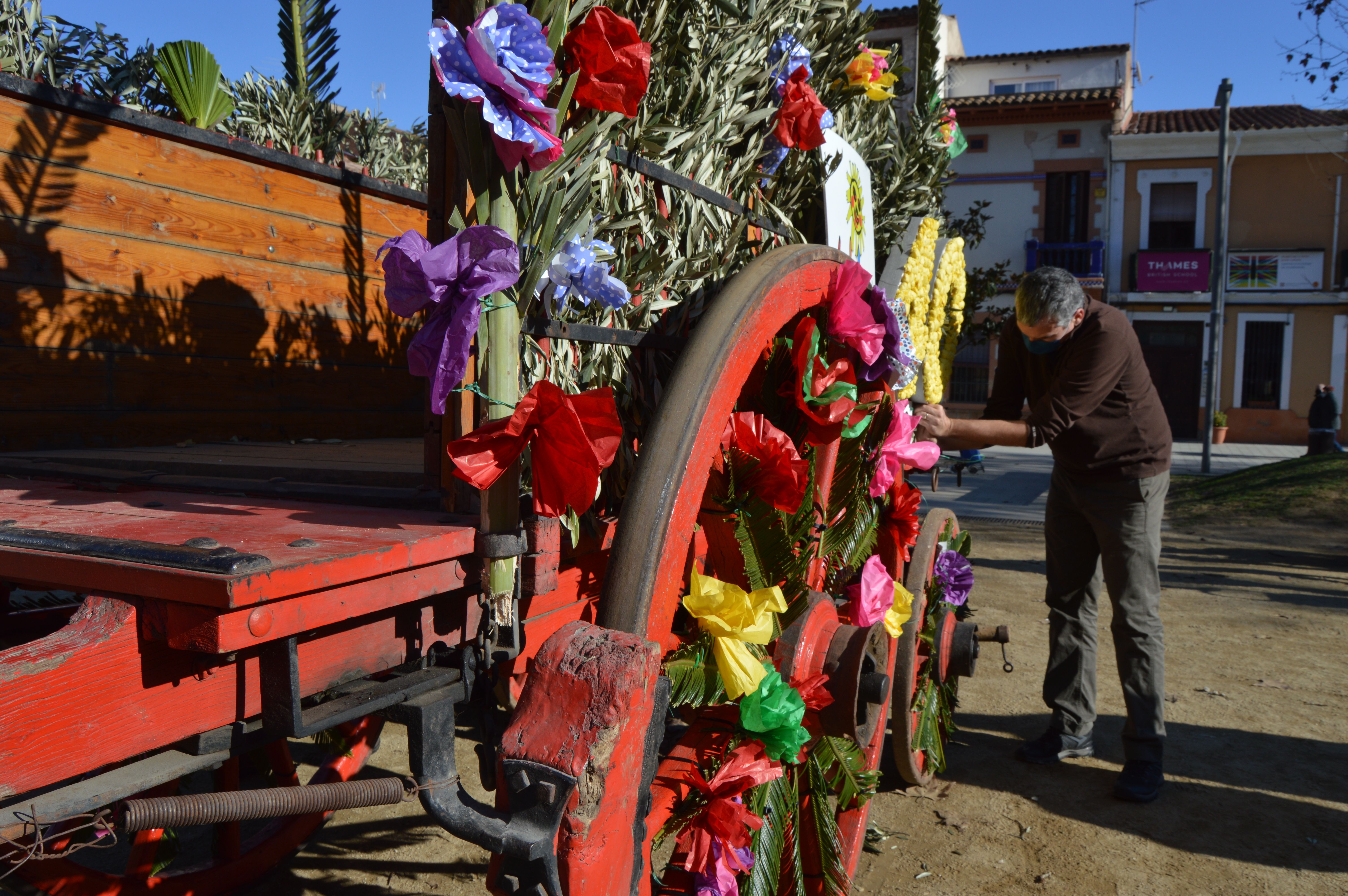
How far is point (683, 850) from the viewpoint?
165 cm

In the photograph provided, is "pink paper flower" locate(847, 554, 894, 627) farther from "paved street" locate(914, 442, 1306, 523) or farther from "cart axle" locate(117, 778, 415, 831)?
"paved street" locate(914, 442, 1306, 523)

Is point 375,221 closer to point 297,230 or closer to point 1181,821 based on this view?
point 297,230

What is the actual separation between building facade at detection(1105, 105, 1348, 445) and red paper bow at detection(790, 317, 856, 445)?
853 inches

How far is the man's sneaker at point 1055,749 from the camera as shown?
3322 mm


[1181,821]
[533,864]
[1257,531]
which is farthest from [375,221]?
[1257,531]

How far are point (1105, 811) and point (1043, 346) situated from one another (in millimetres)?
1562

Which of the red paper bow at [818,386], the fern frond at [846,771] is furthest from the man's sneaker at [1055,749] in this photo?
the red paper bow at [818,386]

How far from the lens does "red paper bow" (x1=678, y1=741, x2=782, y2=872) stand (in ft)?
5.27

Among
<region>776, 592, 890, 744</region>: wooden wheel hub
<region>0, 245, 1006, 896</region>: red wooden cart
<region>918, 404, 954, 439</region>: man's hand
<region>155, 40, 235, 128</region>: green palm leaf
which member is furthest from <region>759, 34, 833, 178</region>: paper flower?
<region>155, 40, 235, 128</region>: green palm leaf

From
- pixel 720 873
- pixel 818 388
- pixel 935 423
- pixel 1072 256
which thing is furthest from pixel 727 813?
pixel 1072 256

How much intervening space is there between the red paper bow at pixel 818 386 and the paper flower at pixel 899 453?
530 millimetres

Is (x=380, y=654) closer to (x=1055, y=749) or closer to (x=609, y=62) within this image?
(x=609, y=62)

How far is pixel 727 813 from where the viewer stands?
1.61 metres

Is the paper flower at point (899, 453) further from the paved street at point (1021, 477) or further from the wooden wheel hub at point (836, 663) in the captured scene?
the paved street at point (1021, 477)
